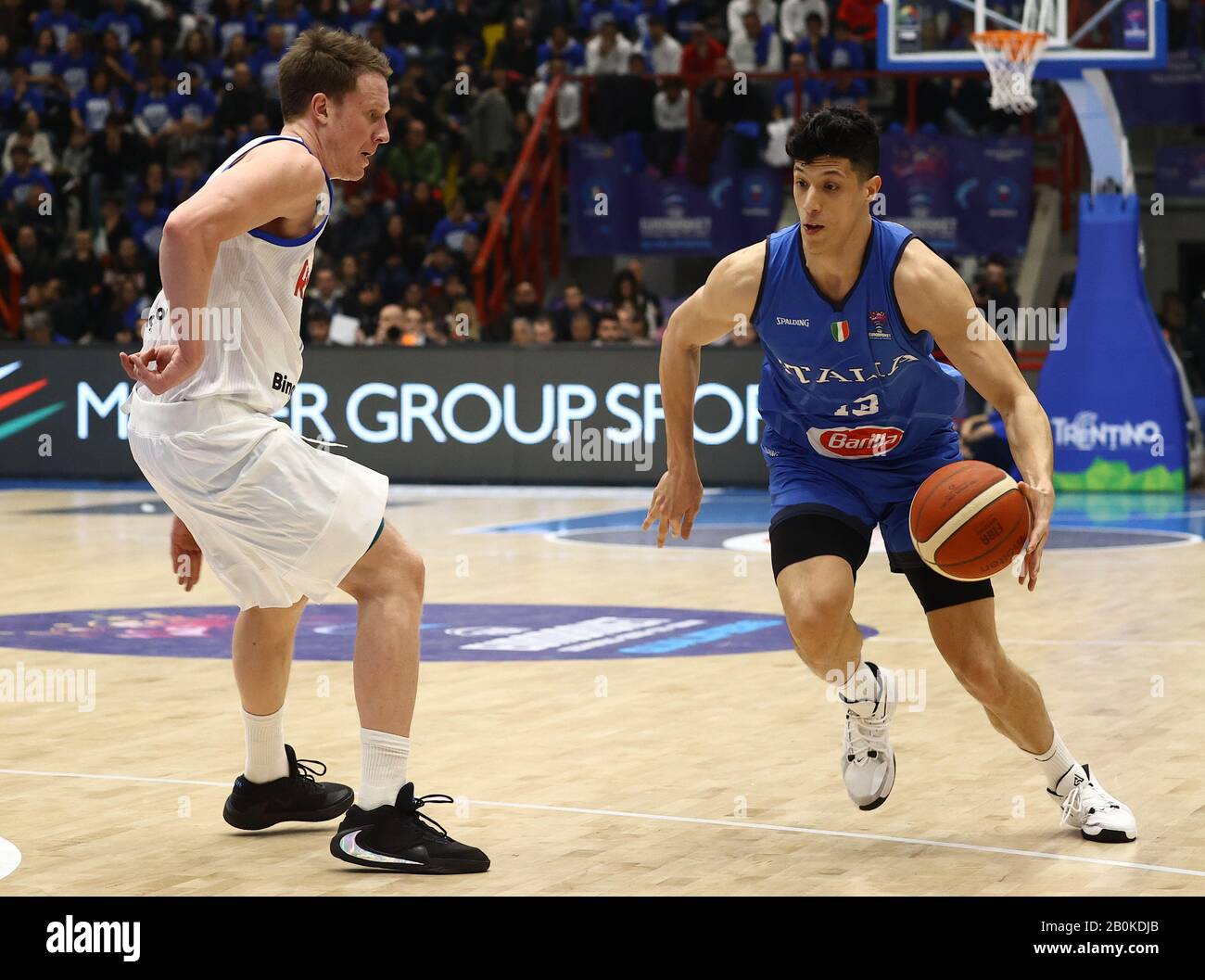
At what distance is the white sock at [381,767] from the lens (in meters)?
4.95

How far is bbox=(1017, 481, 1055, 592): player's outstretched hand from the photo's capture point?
188 inches

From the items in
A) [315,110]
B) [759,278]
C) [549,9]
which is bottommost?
[759,278]

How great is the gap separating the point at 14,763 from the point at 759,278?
2.90 m

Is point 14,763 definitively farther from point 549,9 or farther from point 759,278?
point 549,9

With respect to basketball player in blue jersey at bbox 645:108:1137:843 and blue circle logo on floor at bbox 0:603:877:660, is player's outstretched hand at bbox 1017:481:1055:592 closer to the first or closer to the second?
basketball player in blue jersey at bbox 645:108:1137:843

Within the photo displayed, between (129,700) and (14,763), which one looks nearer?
(14,763)

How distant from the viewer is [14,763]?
249 inches

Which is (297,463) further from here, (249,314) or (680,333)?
(680,333)

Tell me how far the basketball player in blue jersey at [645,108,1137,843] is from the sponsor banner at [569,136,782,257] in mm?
14185

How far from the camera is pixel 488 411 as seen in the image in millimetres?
17641

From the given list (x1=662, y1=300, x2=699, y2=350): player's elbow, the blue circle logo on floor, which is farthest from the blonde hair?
the blue circle logo on floor
